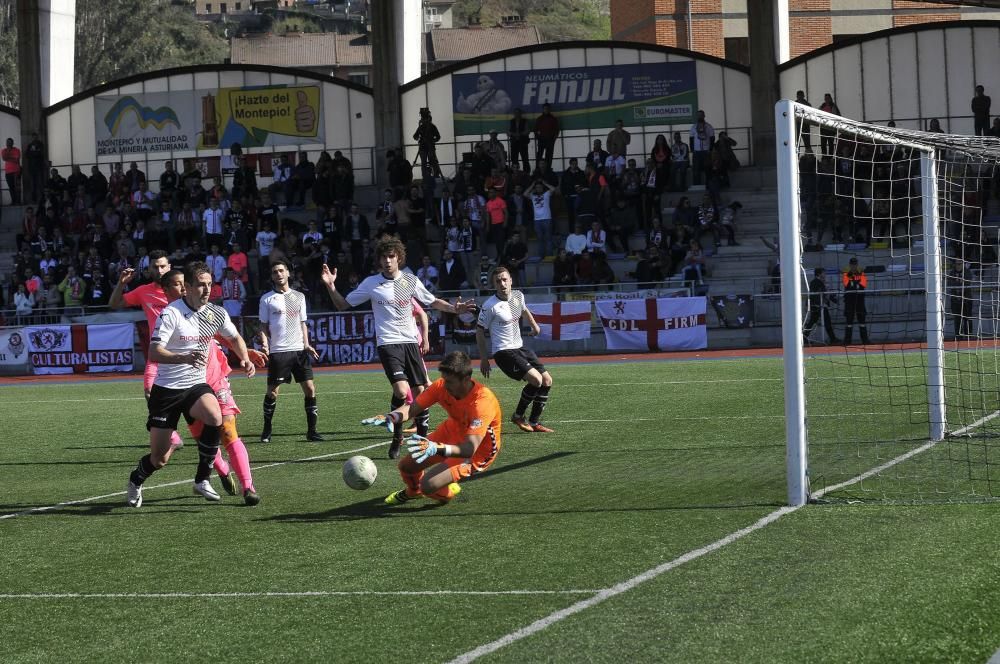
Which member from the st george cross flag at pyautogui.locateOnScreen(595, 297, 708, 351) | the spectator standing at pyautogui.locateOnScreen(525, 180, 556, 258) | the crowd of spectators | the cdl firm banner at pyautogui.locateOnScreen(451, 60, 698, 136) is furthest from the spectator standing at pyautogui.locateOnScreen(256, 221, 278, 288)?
the st george cross flag at pyautogui.locateOnScreen(595, 297, 708, 351)

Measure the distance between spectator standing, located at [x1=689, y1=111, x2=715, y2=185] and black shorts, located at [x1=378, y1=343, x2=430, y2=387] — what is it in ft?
72.9

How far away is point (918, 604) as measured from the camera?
6.01m

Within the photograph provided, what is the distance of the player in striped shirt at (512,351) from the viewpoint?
1479cm

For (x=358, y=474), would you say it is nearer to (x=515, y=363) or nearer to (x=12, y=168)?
(x=515, y=363)

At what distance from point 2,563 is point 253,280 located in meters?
26.0

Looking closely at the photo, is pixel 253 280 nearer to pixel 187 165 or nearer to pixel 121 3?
pixel 187 165

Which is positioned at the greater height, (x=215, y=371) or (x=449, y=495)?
(x=215, y=371)

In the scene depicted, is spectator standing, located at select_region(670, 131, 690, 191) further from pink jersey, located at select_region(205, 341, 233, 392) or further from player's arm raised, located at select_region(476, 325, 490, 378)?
pink jersey, located at select_region(205, 341, 233, 392)

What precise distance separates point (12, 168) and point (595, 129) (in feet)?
57.9

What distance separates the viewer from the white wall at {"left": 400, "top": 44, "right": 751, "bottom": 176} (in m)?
37.3

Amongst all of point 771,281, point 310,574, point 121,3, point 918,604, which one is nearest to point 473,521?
point 310,574

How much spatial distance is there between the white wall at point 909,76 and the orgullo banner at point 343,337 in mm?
15137

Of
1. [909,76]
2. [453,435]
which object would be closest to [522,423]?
[453,435]

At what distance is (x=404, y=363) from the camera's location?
13.1 m
